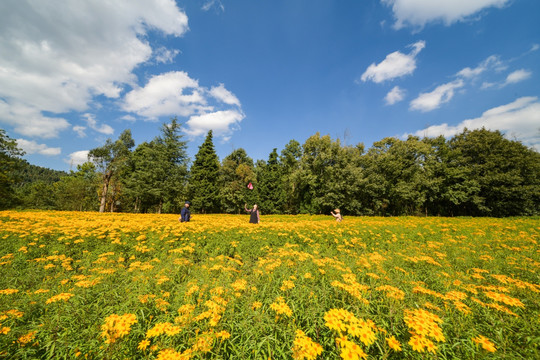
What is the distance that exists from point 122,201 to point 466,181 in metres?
60.1

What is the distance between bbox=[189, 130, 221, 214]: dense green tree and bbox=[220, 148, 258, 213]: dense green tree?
1.75m

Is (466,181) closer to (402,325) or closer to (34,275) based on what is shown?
(402,325)

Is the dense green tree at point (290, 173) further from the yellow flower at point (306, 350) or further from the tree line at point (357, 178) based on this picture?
the yellow flower at point (306, 350)

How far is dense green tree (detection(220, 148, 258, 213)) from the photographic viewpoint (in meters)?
35.8

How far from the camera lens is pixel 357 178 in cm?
2906

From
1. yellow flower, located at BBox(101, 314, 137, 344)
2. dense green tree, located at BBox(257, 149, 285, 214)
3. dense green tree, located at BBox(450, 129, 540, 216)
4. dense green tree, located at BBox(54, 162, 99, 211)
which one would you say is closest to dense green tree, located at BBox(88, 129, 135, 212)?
dense green tree, located at BBox(54, 162, 99, 211)

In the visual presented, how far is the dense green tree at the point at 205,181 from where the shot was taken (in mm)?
32406

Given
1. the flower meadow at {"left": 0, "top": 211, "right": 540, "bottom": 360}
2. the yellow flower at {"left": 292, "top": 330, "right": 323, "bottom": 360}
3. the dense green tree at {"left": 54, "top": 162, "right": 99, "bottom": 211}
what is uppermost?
the dense green tree at {"left": 54, "top": 162, "right": 99, "bottom": 211}

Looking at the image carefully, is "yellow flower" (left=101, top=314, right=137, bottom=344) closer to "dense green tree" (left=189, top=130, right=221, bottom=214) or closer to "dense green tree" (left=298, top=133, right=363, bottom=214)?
"dense green tree" (left=298, top=133, right=363, bottom=214)

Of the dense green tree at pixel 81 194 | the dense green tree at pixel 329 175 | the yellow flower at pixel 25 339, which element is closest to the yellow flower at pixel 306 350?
the yellow flower at pixel 25 339

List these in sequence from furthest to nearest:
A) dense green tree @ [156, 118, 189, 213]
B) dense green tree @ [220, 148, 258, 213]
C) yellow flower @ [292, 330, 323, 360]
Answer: dense green tree @ [220, 148, 258, 213] < dense green tree @ [156, 118, 189, 213] < yellow flower @ [292, 330, 323, 360]

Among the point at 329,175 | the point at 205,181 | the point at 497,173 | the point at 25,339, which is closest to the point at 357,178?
the point at 329,175

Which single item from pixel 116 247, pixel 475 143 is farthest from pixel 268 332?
pixel 475 143

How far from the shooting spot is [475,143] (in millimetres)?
30594
